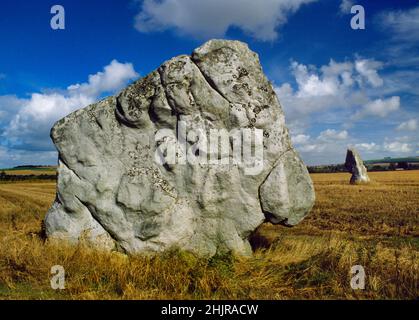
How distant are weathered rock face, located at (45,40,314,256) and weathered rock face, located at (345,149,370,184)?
3279 centimetres

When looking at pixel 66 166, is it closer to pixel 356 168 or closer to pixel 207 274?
pixel 207 274

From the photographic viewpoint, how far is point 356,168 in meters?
40.0

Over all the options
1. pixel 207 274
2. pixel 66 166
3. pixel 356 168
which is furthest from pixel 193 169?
pixel 356 168

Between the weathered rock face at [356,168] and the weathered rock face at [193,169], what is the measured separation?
108 ft

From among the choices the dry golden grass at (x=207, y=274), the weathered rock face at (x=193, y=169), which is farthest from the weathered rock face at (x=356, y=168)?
the weathered rock face at (x=193, y=169)

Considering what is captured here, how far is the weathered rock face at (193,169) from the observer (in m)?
8.73

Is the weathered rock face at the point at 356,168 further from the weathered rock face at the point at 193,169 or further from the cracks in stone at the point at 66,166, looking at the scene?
the cracks in stone at the point at 66,166

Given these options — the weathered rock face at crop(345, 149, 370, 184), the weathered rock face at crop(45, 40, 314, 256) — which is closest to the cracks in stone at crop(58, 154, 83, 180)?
the weathered rock face at crop(45, 40, 314, 256)

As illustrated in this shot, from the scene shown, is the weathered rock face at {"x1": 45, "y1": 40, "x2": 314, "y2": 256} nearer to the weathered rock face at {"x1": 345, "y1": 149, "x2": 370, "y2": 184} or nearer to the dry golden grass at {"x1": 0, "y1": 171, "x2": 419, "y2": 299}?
the dry golden grass at {"x1": 0, "y1": 171, "x2": 419, "y2": 299}

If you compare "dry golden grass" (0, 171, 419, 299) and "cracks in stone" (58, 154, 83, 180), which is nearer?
"dry golden grass" (0, 171, 419, 299)

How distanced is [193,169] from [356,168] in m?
34.7

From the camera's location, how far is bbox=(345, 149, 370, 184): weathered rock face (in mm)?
39500

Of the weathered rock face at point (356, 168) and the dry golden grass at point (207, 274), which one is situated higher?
the weathered rock face at point (356, 168)
